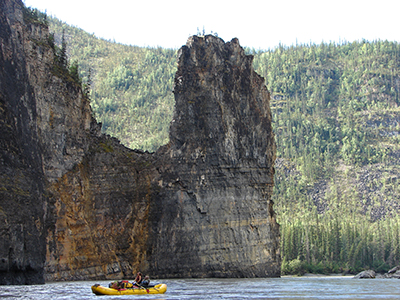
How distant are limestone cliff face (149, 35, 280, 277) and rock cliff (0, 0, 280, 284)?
0.15 metres

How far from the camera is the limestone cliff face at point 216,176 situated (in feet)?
280

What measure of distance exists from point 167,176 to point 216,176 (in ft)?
23.0

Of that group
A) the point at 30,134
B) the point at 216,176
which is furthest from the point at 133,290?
the point at 216,176

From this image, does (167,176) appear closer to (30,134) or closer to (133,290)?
(30,134)

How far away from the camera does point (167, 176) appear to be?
8825 centimetres

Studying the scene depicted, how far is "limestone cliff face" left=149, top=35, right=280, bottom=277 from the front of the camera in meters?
85.3

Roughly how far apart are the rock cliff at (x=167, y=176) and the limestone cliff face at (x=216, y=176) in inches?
5.8

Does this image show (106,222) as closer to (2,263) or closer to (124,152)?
(124,152)

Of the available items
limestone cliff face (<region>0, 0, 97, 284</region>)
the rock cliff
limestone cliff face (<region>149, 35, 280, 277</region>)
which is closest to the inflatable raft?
limestone cliff face (<region>0, 0, 97, 284</region>)

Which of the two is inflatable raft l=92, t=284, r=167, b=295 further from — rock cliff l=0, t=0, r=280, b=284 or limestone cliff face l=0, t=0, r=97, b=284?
rock cliff l=0, t=0, r=280, b=284

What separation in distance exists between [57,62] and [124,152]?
1579 cm

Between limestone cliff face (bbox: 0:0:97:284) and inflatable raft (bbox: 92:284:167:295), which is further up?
limestone cliff face (bbox: 0:0:97:284)

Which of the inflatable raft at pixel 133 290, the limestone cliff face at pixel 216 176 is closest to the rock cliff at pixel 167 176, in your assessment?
the limestone cliff face at pixel 216 176

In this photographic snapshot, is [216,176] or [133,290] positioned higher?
[216,176]
